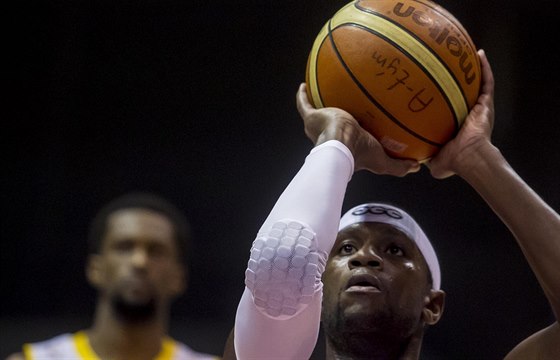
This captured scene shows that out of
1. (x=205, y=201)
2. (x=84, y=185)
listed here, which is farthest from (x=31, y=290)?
(x=205, y=201)

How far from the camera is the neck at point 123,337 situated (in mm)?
4457

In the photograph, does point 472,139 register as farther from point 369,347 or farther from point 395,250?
point 369,347

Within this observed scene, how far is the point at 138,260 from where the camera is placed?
14.8ft

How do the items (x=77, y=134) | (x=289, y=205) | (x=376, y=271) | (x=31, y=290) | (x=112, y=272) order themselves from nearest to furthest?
(x=289, y=205) < (x=376, y=271) < (x=112, y=272) < (x=31, y=290) < (x=77, y=134)

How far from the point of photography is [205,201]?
6.13 meters

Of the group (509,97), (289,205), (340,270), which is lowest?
(340,270)

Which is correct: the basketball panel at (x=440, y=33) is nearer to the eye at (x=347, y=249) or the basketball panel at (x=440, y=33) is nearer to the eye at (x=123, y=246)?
the eye at (x=347, y=249)

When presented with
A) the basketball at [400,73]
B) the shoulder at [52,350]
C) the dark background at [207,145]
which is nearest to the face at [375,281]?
the basketball at [400,73]

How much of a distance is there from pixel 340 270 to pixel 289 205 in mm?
739

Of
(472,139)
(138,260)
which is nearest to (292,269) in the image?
(472,139)

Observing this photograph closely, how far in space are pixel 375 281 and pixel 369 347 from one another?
200 millimetres

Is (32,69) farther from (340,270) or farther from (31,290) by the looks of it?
(340,270)

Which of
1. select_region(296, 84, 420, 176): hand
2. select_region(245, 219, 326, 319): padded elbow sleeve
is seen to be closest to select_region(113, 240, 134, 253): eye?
select_region(296, 84, 420, 176): hand

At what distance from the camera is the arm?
7.49 ft
